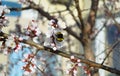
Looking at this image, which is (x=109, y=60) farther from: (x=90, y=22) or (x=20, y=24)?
(x=20, y=24)

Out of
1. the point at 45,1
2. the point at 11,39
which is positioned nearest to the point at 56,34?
the point at 11,39

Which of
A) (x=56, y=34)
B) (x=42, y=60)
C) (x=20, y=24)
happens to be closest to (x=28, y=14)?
(x=20, y=24)

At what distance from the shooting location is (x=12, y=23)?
4637 millimetres

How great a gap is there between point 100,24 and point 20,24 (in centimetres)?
119

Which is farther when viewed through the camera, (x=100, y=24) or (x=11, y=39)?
(x=100, y=24)

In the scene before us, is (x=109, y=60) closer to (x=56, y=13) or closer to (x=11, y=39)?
(x=56, y=13)

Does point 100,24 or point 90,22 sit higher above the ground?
point 90,22

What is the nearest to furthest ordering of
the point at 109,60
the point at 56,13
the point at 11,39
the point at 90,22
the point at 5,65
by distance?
the point at 11,39 → the point at 90,22 → the point at 109,60 → the point at 5,65 → the point at 56,13

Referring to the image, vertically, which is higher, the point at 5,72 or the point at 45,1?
the point at 45,1

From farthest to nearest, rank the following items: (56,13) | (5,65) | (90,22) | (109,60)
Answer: (56,13) < (5,65) < (109,60) < (90,22)

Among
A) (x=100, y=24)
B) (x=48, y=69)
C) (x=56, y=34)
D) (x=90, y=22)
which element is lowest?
(x=48, y=69)

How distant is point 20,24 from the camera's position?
4660mm

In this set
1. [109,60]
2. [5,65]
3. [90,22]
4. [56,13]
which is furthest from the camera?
[56,13]

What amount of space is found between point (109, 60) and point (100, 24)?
1.94 feet
